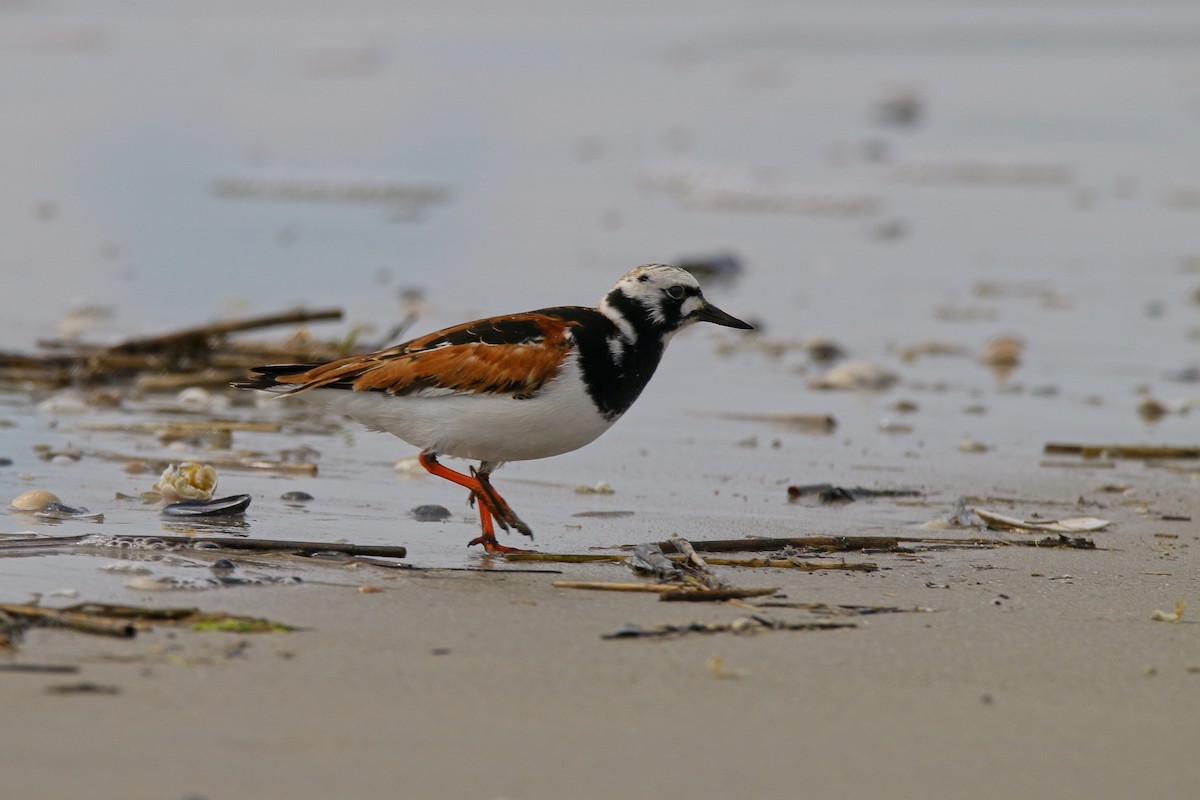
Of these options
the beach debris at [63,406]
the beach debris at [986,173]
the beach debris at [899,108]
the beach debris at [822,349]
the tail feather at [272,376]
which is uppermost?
the beach debris at [899,108]

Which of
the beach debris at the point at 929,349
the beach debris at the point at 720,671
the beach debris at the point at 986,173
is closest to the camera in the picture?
the beach debris at the point at 720,671

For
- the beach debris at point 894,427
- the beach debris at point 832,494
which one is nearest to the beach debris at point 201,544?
the beach debris at point 832,494

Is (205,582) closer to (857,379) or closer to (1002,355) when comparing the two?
(857,379)

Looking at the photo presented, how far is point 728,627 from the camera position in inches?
140

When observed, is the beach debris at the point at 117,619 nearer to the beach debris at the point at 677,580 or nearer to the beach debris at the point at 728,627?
the beach debris at the point at 728,627

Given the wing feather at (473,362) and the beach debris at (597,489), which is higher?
the wing feather at (473,362)

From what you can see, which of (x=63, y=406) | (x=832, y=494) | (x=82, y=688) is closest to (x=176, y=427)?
(x=63, y=406)

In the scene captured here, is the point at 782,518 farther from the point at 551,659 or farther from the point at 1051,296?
the point at 1051,296

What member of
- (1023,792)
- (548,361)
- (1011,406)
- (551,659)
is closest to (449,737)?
(551,659)

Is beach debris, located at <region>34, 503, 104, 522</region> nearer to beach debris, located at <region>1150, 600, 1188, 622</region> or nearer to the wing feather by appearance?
the wing feather

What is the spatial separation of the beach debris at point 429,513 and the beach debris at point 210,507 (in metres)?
0.56

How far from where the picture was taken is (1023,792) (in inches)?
105

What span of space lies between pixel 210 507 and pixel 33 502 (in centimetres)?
51

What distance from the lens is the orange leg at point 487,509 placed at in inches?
177
